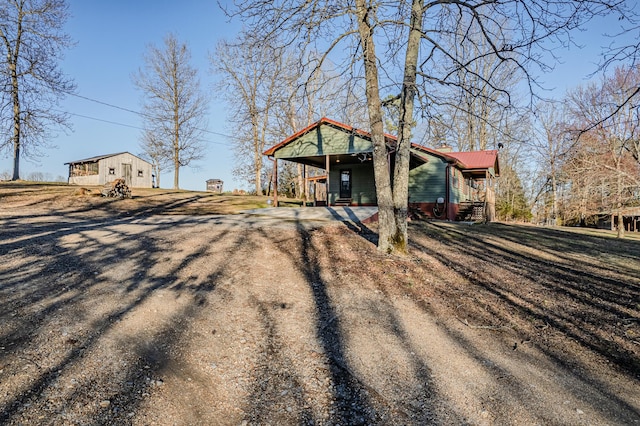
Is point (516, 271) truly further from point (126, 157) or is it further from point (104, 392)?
point (126, 157)

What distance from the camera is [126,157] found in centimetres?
3588

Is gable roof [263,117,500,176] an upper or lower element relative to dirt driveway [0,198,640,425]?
upper

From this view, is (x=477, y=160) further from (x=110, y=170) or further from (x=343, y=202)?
(x=110, y=170)

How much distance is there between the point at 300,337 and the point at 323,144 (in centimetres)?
1358

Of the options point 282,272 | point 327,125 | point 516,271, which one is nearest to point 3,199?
point 327,125

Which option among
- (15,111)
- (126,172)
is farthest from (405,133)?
(126,172)

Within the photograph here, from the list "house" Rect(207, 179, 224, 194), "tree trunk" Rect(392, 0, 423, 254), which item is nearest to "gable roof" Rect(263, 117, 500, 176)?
"tree trunk" Rect(392, 0, 423, 254)

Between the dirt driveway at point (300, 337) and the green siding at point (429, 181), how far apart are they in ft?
Result: 33.9

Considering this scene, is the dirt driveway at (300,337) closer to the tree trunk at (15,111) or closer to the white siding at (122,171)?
the tree trunk at (15,111)

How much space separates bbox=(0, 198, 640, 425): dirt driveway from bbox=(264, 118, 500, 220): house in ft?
30.3

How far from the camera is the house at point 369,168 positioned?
53.4 ft

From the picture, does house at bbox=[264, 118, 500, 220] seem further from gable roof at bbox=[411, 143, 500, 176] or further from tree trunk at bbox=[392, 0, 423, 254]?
tree trunk at bbox=[392, 0, 423, 254]

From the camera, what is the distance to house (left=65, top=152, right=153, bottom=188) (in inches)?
1364

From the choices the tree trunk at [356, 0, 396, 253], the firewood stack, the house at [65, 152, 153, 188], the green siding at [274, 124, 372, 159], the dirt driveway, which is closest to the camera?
the dirt driveway
